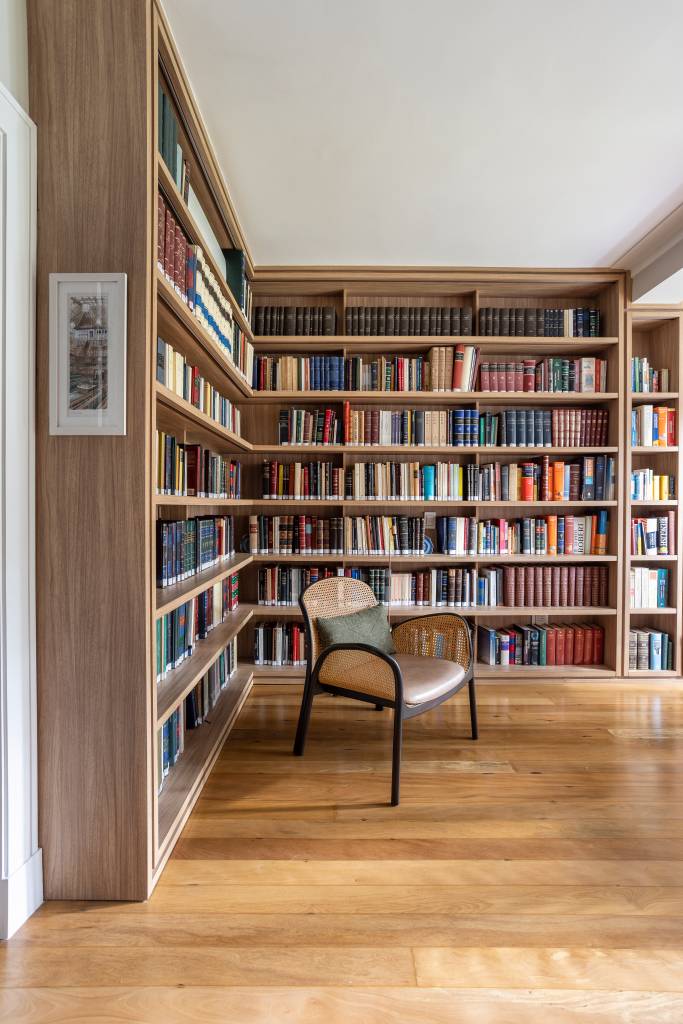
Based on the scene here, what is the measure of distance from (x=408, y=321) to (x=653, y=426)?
1801 mm

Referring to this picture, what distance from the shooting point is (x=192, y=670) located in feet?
7.63

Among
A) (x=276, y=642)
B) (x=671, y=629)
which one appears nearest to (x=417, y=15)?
(x=276, y=642)

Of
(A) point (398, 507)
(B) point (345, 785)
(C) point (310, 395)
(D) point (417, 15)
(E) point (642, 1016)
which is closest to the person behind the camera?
(E) point (642, 1016)

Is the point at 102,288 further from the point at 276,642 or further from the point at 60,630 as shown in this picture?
the point at 276,642

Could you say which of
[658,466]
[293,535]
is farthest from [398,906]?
[658,466]

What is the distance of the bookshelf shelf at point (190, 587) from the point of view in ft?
6.40

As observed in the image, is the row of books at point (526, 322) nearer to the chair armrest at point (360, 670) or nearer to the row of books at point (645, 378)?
the row of books at point (645, 378)

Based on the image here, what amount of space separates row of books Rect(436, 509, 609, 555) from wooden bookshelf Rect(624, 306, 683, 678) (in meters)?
0.20

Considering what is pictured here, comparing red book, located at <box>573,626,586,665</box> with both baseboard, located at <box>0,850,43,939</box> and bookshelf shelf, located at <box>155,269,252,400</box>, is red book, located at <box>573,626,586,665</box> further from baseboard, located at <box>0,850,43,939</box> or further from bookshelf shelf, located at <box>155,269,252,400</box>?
baseboard, located at <box>0,850,43,939</box>

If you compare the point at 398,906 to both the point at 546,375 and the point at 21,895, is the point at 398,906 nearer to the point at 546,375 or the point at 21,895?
the point at 21,895

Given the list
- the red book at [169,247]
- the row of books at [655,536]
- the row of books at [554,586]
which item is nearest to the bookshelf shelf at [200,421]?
the red book at [169,247]

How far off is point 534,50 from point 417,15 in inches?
17.5

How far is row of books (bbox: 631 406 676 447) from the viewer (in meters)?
3.90

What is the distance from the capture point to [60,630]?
1.71 m
